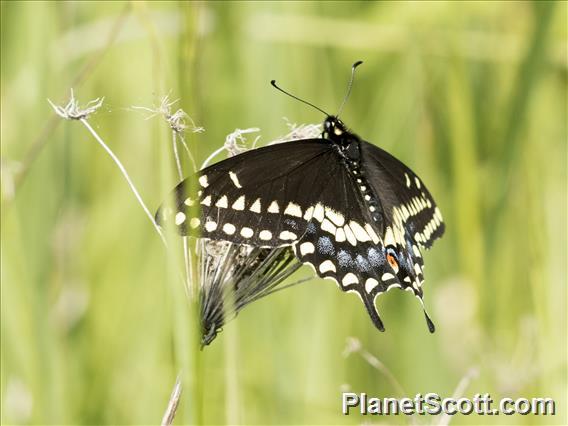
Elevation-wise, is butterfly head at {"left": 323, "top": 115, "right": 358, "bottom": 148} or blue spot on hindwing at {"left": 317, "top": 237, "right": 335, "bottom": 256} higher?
butterfly head at {"left": 323, "top": 115, "right": 358, "bottom": 148}

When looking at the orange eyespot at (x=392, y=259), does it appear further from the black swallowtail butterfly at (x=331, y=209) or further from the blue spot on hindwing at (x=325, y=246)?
the blue spot on hindwing at (x=325, y=246)

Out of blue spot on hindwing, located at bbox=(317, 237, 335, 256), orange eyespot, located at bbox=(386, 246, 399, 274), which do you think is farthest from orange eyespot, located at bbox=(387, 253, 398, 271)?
blue spot on hindwing, located at bbox=(317, 237, 335, 256)

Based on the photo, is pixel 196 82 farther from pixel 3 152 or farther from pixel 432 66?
pixel 432 66

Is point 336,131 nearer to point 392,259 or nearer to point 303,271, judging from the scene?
point 392,259

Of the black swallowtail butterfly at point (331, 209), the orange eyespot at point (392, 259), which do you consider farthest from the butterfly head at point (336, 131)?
the orange eyespot at point (392, 259)

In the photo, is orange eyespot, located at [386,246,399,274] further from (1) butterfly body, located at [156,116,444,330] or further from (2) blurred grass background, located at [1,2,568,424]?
(2) blurred grass background, located at [1,2,568,424]

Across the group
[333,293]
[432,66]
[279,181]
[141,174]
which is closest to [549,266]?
[333,293]

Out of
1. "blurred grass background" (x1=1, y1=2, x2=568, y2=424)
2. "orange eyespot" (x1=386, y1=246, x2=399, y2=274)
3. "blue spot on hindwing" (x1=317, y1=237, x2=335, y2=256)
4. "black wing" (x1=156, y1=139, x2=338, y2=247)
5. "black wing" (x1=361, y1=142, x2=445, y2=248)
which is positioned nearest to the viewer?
"black wing" (x1=156, y1=139, x2=338, y2=247)

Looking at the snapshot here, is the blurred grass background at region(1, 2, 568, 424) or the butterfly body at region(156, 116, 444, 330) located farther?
the blurred grass background at region(1, 2, 568, 424)

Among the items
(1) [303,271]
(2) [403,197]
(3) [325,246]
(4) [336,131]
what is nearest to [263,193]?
(3) [325,246]
